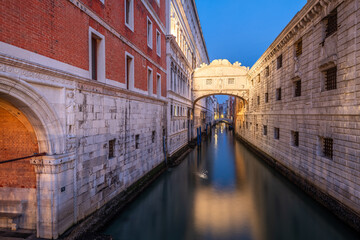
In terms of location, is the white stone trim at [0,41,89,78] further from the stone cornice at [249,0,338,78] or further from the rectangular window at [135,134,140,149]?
the stone cornice at [249,0,338,78]

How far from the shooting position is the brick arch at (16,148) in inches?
204

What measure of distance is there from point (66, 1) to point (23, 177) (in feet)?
15.5

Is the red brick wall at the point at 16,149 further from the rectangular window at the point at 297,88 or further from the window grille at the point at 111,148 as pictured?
the rectangular window at the point at 297,88

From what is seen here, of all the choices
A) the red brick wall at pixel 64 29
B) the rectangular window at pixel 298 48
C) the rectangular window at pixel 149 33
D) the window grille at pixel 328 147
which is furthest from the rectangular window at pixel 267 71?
the red brick wall at pixel 64 29

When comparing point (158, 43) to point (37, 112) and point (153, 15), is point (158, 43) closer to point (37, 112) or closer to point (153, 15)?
point (153, 15)

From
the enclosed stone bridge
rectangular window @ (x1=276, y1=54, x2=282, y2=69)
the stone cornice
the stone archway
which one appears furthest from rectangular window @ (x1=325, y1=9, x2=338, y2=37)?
the enclosed stone bridge

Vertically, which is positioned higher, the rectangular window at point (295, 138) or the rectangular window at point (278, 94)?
the rectangular window at point (278, 94)

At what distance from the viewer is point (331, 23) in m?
8.12

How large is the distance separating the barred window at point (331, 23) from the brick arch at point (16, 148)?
1079 cm

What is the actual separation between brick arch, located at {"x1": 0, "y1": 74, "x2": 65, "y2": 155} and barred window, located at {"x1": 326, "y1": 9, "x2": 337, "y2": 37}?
10.1 metres

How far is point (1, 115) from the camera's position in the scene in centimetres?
522

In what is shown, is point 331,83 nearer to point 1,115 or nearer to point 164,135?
point 164,135

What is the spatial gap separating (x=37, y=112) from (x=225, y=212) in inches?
284

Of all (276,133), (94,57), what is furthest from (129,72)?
(276,133)
